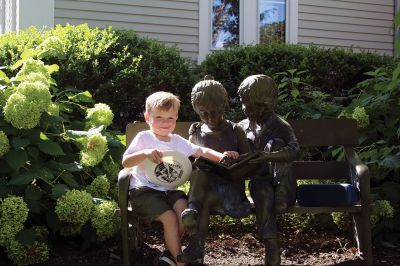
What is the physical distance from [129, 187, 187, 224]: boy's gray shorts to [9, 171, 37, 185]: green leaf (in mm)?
704

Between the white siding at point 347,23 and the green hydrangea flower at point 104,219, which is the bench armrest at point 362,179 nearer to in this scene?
the green hydrangea flower at point 104,219

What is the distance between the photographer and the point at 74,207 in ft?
11.5

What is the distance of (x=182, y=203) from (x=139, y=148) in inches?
17.4

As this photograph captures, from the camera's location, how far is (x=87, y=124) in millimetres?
4238

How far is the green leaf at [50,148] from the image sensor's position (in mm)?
3633

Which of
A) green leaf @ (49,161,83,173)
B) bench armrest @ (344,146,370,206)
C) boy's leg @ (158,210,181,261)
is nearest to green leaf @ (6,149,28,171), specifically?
green leaf @ (49,161,83,173)

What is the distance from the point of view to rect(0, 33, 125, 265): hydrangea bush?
11.4 feet

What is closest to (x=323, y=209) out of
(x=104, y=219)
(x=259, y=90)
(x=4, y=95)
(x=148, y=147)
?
(x=259, y=90)

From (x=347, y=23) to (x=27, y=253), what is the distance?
7.45m

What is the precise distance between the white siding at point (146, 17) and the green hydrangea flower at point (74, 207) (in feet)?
14.8

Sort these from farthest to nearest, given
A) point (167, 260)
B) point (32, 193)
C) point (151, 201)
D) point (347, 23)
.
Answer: point (347, 23)
point (32, 193)
point (151, 201)
point (167, 260)

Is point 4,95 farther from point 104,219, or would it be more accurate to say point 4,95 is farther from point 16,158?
point 104,219

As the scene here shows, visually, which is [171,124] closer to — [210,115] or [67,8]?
[210,115]

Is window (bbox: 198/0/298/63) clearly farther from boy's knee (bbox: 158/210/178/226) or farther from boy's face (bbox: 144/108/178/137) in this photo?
boy's knee (bbox: 158/210/178/226)
